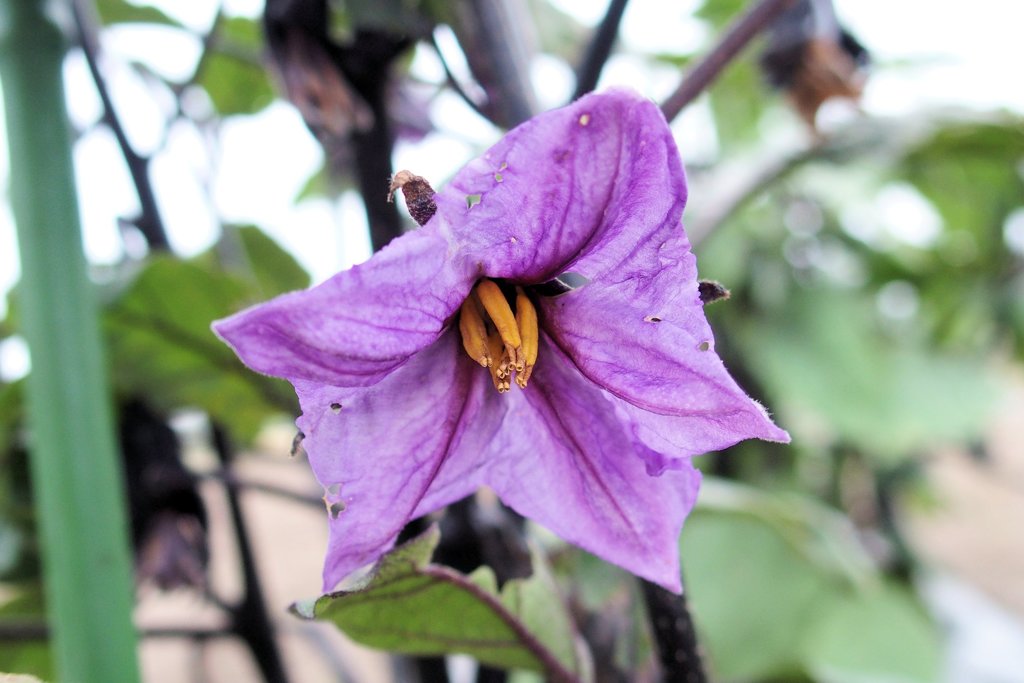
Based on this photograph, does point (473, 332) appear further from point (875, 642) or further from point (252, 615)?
point (875, 642)

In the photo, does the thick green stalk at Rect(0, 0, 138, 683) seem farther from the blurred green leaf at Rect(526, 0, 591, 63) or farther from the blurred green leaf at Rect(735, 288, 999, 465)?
the blurred green leaf at Rect(735, 288, 999, 465)

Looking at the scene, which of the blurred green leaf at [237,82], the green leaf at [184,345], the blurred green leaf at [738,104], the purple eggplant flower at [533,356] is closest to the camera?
the purple eggplant flower at [533,356]

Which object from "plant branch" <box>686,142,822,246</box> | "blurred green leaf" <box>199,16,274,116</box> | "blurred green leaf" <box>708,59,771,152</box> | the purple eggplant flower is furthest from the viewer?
"blurred green leaf" <box>708,59,771,152</box>

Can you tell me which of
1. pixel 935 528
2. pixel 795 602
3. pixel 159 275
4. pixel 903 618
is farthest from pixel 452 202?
pixel 935 528

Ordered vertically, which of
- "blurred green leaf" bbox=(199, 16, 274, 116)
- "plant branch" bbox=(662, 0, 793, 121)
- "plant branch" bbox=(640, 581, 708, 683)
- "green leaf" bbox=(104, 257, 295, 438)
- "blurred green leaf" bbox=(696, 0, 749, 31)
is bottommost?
"plant branch" bbox=(640, 581, 708, 683)

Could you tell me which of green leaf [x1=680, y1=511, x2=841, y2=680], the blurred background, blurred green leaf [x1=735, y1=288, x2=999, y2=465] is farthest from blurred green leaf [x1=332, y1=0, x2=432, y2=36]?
blurred green leaf [x1=735, y1=288, x2=999, y2=465]

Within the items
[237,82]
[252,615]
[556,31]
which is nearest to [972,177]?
[556,31]

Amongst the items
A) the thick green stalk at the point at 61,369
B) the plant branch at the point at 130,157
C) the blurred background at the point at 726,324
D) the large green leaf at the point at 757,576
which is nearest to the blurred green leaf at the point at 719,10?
the blurred background at the point at 726,324

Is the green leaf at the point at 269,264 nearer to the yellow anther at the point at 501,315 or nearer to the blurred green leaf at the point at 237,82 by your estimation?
the blurred green leaf at the point at 237,82
